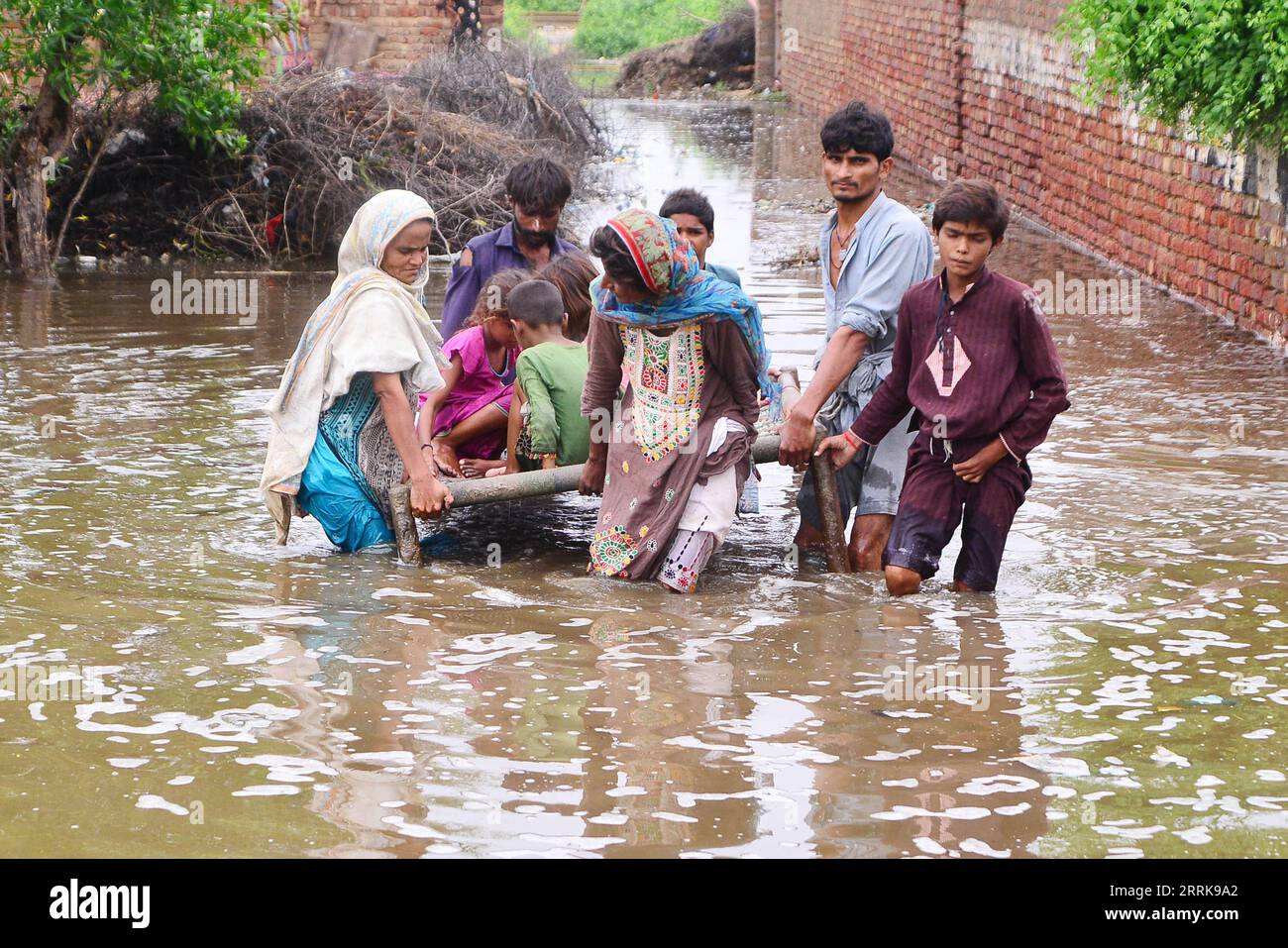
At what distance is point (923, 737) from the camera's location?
4.12 m

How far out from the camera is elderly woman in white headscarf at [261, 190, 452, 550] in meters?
5.45

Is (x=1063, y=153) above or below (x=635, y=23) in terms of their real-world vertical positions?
below

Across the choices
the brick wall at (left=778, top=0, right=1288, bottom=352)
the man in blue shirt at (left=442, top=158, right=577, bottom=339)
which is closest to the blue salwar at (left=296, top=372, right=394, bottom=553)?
the man in blue shirt at (left=442, top=158, right=577, bottom=339)

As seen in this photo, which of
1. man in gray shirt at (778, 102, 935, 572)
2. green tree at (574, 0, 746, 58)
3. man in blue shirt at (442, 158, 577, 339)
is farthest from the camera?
green tree at (574, 0, 746, 58)

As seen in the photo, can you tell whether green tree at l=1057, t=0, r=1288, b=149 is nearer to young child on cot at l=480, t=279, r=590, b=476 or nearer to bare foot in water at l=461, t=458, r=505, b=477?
young child on cot at l=480, t=279, r=590, b=476

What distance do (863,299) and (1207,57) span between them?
4.11 m

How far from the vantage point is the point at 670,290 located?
507 cm

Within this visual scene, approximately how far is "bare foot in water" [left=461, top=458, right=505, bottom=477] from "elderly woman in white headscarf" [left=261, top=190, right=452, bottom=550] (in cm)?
45

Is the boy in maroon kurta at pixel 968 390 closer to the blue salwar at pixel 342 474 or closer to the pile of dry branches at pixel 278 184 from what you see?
the blue salwar at pixel 342 474

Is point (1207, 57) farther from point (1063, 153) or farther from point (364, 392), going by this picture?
point (1063, 153)

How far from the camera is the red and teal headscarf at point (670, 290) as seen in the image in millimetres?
4949

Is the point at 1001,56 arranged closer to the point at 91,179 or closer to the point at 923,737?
the point at 91,179

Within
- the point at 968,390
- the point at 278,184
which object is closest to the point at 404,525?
the point at 968,390
